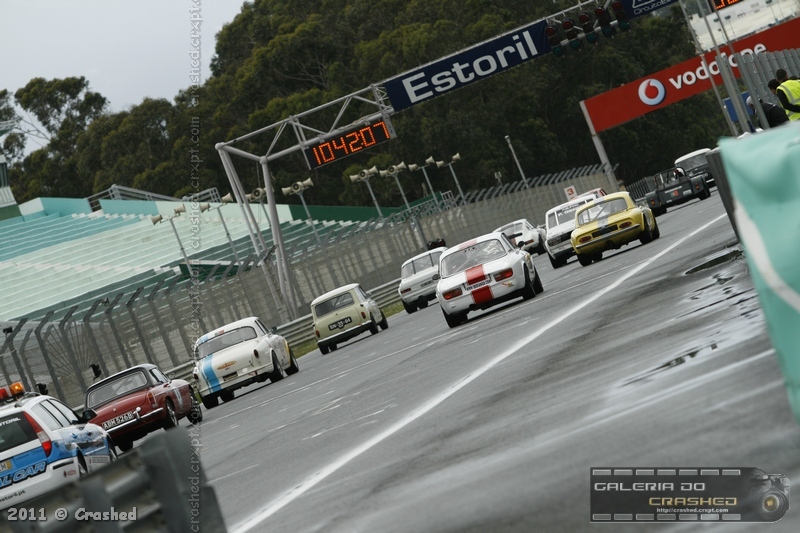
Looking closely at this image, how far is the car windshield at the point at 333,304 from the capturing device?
34.8 metres

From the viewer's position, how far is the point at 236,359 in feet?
87.7

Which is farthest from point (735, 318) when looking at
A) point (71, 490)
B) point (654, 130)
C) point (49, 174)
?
point (49, 174)

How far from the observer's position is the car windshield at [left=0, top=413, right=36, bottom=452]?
1463 cm

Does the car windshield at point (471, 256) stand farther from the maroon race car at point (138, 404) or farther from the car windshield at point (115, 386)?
the car windshield at point (115, 386)

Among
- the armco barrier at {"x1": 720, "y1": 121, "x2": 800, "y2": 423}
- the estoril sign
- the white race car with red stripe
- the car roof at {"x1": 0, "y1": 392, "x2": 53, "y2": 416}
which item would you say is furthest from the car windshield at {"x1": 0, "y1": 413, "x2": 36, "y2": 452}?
the estoril sign

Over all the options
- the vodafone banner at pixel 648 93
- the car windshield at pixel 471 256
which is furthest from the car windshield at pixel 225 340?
the vodafone banner at pixel 648 93

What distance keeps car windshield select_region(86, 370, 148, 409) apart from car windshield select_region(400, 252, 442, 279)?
17.5 m

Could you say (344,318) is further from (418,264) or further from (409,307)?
(418,264)

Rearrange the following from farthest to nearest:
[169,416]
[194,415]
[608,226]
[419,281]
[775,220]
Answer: [419,281] < [608,226] < [194,415] < [169,416] < [775,220]

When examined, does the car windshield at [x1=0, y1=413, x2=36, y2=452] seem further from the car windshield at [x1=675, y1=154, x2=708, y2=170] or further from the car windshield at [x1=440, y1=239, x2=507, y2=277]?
the car windshield at [x1=675, y1=154, x2=708, y2=170]

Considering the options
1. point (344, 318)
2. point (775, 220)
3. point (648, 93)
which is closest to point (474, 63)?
point (344, 318)

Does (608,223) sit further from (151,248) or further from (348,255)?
(151,248)

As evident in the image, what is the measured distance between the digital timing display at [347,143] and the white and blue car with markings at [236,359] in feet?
45.2

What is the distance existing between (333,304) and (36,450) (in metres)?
20.7
